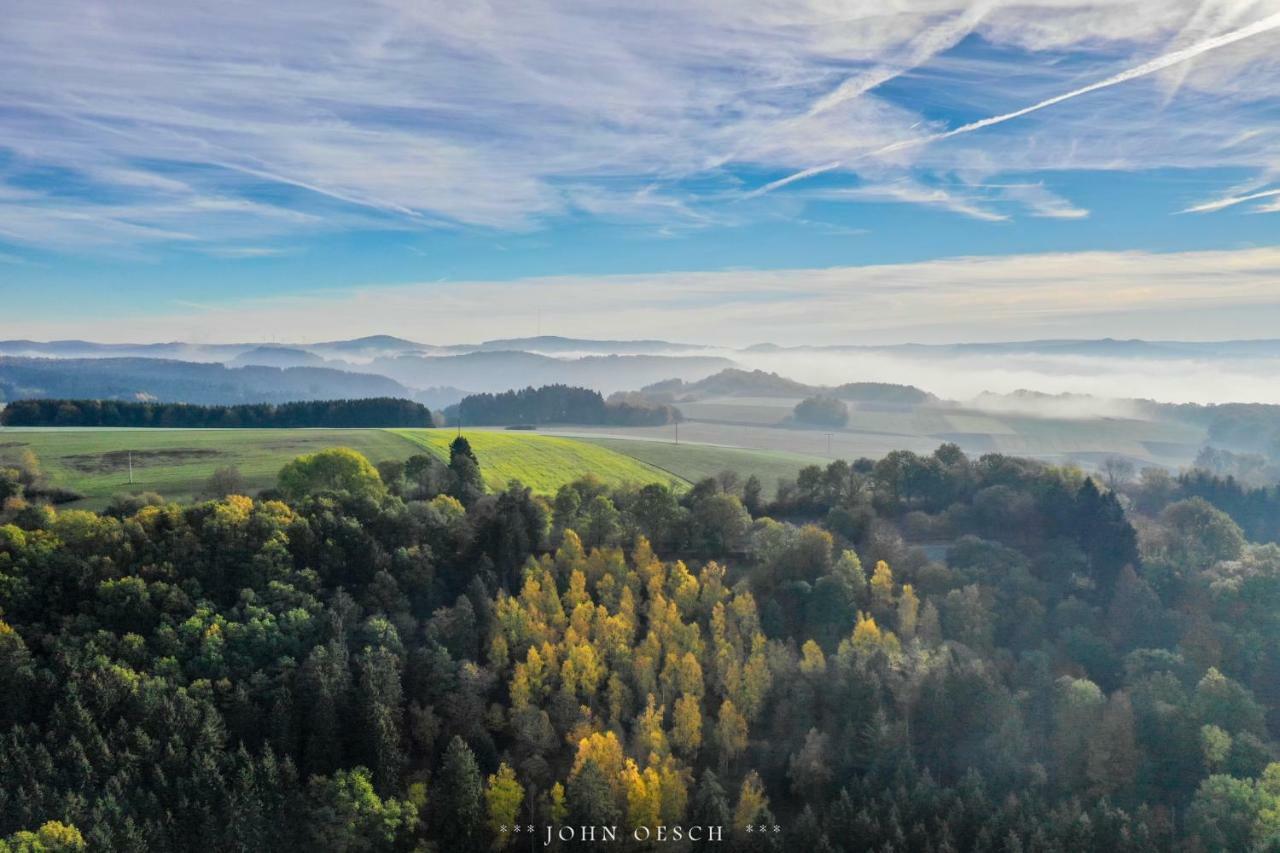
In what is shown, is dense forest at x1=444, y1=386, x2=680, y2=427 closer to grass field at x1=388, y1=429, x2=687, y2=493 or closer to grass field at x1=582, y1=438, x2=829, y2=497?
grass field at x1=582, y1=438, x2=829, y2=497

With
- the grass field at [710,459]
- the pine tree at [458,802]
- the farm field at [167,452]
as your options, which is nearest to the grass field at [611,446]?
the farm field at [167,452]

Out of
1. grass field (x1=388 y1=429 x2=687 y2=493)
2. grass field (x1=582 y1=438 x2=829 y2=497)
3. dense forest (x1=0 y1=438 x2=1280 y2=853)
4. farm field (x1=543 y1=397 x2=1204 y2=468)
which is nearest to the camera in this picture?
dense forest (x1=0 y1=438 x2=1280 y2=853)

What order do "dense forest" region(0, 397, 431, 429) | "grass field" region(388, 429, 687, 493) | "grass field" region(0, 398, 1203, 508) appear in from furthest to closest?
1. "dense forest" region(0, 397, 431, 429)
2. "grass field" region(388, 429, 687, 493)
3. "grass field" region(0, 398, 1203, 508)

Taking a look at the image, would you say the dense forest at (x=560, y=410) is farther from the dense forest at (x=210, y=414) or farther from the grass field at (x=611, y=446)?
the dense forest at (x=210, y=414)

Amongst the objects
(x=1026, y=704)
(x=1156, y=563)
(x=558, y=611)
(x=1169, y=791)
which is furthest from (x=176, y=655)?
(x=1156, y=563)

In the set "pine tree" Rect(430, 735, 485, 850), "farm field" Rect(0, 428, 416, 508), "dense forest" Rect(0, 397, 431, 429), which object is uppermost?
"dense forest" Rect(0, 397, 431, 429)

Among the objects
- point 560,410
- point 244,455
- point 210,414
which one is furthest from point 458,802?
point 560,410

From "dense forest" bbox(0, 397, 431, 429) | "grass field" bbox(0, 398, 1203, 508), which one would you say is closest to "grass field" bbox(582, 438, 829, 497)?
"grass field" bbox(0, 398, 1203, 508)
